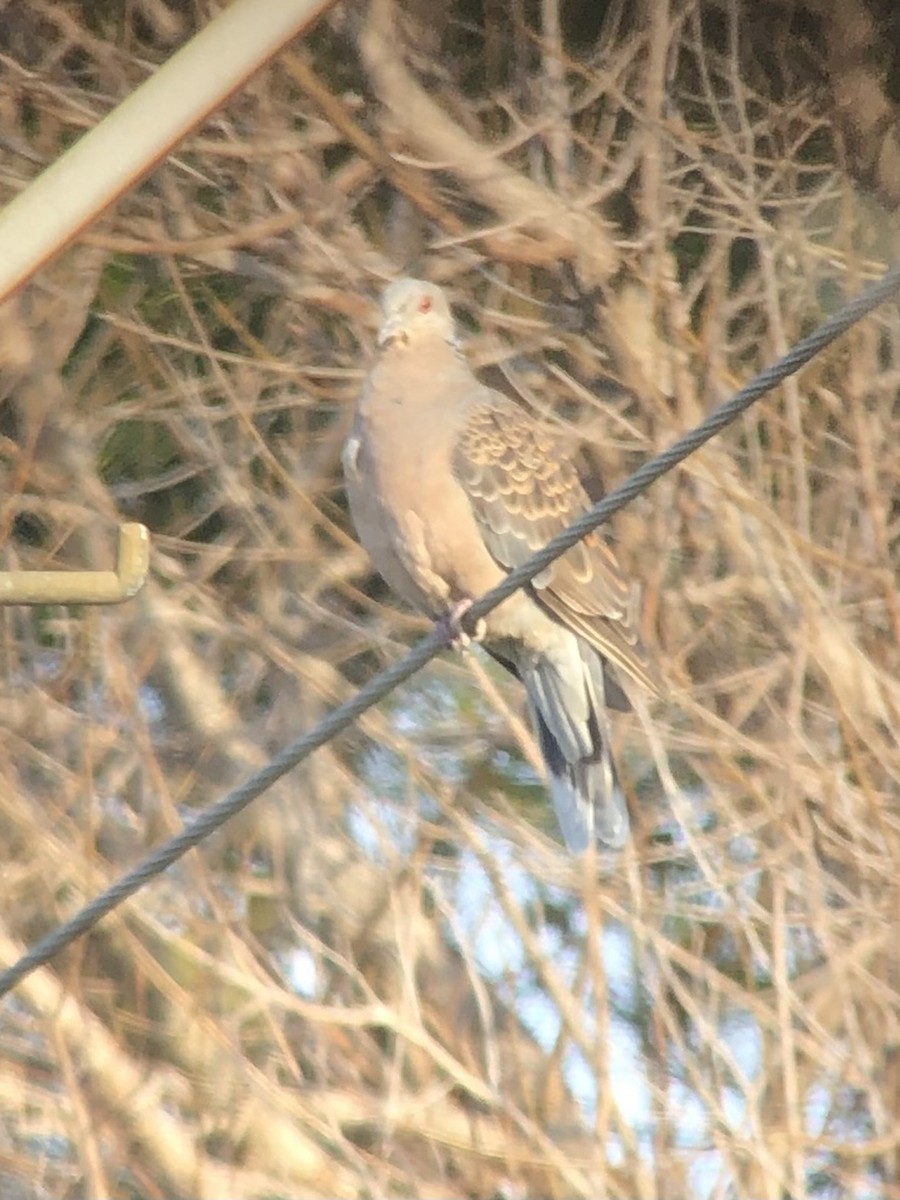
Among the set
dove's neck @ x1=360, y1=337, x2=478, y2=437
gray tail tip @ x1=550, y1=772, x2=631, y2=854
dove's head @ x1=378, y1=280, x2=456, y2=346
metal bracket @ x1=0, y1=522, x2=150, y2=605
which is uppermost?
dove's head @ x1=378, y1=280, x2=456, y2=346

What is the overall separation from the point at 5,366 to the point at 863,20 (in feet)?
7.82

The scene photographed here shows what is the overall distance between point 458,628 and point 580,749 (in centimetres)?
42

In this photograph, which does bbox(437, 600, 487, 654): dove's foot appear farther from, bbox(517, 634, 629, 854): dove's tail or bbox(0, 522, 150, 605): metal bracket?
bbox(0, 522, 150, 605): metal bracket

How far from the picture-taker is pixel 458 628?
3.48 metres

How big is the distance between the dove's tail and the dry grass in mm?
340

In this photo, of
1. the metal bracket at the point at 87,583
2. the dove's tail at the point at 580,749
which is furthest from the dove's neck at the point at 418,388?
the metal bracket at the point at 87,583

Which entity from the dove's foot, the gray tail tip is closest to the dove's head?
the dove's foot

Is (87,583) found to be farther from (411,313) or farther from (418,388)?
(411,313)

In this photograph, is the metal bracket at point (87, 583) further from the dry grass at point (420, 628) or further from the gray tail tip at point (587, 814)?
the dry grass at point (420, 628)

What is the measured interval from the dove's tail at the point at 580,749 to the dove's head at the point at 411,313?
66 cm

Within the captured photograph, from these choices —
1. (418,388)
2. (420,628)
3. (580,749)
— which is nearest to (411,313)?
(418,388)

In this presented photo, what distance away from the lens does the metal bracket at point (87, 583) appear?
2055 millimetres

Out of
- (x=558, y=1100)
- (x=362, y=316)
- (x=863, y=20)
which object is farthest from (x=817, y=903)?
(x=863, y=20)

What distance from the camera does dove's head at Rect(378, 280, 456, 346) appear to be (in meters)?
3.72
